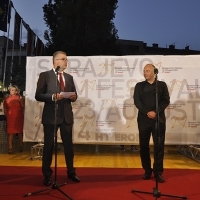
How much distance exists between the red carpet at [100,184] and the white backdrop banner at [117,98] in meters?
1.27

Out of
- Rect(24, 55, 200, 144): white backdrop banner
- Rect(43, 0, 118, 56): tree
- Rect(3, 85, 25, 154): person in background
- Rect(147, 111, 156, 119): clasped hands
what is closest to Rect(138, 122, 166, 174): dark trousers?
Rect(147, 111, 156, 119): clasped hands

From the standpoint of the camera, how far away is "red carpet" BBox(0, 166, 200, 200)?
118 inches

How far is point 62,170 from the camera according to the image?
4.29 meters

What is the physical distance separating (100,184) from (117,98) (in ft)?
7.78

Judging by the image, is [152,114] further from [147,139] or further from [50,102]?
[50,102]

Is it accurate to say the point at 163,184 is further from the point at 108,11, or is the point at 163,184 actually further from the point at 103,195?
the point at 108,11

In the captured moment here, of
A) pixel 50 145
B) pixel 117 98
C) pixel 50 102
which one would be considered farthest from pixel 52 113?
pixel 117 98

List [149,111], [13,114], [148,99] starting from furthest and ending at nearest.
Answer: [13,114], [148,99], [149,111]

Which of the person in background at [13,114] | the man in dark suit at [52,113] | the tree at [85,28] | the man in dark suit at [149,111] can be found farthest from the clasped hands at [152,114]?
the tree at [85,28]

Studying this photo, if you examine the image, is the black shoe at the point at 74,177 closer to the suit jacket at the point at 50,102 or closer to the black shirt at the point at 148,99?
the suit jacket at the point at 50,102

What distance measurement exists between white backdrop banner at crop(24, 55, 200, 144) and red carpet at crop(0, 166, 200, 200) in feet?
4.15

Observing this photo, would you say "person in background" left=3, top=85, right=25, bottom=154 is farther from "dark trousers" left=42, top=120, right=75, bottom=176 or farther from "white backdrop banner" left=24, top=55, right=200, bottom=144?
"dark trousers" left=42, top=120, right=75, bottom=176

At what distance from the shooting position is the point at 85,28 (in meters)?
16.9

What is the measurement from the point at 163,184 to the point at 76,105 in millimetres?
2615
